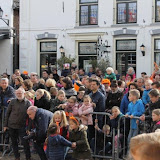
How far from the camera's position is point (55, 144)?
20.8 ft

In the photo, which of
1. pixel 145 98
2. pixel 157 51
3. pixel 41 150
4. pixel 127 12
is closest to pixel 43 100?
pixel 41 150

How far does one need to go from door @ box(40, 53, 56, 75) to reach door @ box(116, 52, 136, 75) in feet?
12.1

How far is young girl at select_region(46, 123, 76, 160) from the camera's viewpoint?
20.8 ft

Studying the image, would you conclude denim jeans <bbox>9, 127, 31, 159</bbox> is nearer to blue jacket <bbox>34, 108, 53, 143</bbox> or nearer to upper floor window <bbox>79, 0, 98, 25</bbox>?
blue jacket <bbox>34, 108, 53, 143</bbox>

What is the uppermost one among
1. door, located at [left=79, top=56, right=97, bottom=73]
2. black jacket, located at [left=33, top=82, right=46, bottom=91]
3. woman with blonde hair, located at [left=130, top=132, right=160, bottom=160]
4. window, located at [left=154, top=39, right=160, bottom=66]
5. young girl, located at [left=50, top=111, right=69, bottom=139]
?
window, located at [left=154, top=39, right=160, bottom=66]

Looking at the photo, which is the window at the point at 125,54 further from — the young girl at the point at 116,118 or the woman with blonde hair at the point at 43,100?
the young girl at the point at 116,118

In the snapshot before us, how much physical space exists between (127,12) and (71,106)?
11.0 meters

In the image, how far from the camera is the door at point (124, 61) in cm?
1777

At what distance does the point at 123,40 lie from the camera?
17.8m

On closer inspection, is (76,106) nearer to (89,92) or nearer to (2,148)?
(89,92)

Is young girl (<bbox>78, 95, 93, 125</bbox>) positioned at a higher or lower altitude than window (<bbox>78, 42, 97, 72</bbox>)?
lower

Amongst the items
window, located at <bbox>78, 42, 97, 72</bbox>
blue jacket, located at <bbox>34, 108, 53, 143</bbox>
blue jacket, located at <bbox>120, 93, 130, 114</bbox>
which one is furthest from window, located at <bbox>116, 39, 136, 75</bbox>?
blue jacket, located at <bbox>34, 108, 53, 143</bbox>

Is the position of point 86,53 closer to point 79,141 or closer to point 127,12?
point 127,12

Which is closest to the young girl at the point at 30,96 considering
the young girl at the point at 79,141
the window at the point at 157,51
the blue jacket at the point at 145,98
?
the young girl at the point at 79,141
